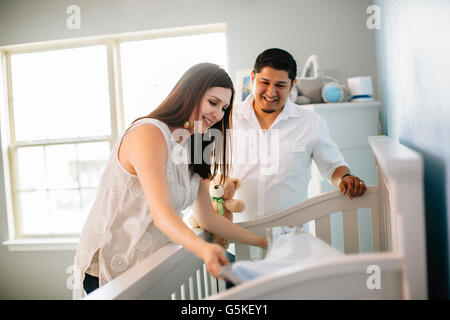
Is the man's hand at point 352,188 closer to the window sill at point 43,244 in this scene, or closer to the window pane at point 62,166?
the window sill at point 43,244

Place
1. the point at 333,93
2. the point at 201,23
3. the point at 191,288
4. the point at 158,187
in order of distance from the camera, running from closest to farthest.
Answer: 1. the point at 158,187
2. the point at 191,288
3. the point at 333,93
4. the point at 201,23

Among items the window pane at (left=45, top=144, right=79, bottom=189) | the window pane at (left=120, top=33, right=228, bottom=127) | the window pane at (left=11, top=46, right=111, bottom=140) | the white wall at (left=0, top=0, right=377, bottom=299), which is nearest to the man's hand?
the white wall at (left=0, top=0, right=377, bottom=299)

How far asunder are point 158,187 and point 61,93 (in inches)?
93.4

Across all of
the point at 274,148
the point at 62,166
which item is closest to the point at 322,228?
the point at 274,148

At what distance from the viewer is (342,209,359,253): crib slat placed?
1173mm

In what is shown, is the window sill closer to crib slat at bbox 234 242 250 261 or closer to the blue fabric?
crib slat at bbox 234 242 250 261

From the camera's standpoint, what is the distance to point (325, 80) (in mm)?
2176

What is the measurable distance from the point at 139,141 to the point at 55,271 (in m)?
2.36

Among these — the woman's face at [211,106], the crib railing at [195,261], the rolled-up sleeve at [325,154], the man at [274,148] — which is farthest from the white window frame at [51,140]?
the crib railing at [195,261]

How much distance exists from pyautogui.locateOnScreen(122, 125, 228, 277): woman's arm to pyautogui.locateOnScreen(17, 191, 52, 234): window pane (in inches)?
92.5

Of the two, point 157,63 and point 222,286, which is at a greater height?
point 157,63

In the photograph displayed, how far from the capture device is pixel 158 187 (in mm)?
839

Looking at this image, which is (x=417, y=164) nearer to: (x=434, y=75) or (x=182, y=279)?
(x=434, y=75)

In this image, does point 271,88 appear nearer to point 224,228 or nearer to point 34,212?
point 224,228
